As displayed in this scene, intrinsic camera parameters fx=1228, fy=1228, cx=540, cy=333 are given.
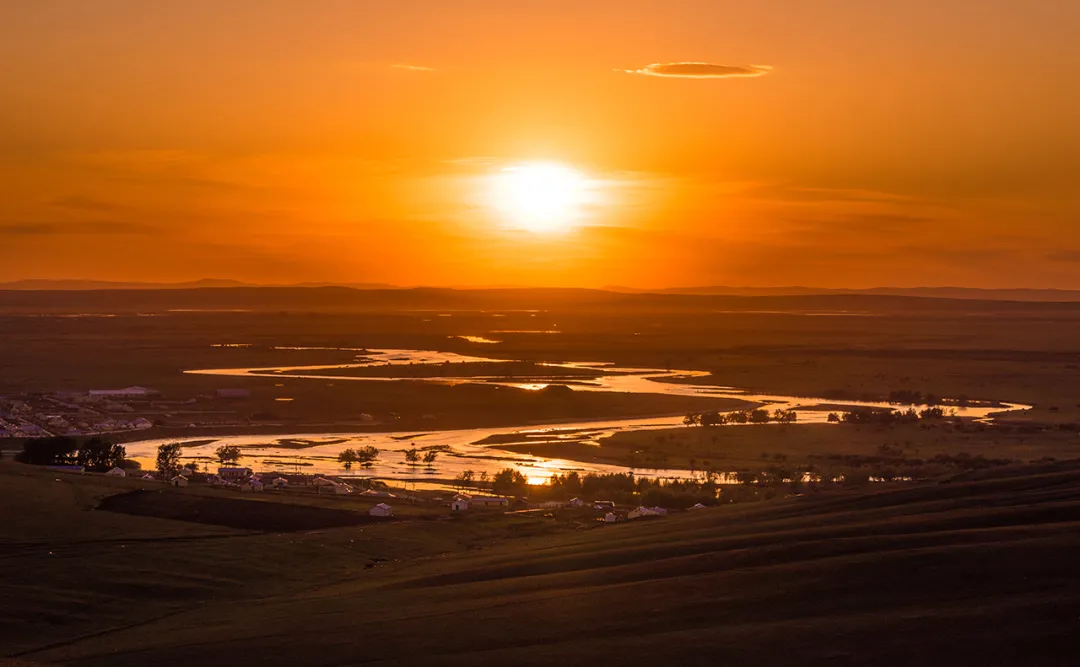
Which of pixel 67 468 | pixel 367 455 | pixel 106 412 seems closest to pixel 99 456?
pixel 67 468

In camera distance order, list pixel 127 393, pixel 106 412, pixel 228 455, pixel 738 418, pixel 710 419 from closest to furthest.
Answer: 1. pixel 228 455
2. pixel 710 419
3. pixel 738 418
4. pixel 106 412
5. pixel 127 393

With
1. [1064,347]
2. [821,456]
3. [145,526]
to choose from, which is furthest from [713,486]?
[1064,347]

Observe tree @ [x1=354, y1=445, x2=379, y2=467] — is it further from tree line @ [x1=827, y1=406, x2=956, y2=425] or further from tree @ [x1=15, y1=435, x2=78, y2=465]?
tree line @ [x1=827, y1=406, x2=956, y2=425]

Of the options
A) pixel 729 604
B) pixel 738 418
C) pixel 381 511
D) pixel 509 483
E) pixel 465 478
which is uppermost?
pixel 738 418

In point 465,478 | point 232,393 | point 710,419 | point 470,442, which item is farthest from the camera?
point 232,393

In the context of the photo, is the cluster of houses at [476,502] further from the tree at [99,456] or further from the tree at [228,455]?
the tree at [99,456]

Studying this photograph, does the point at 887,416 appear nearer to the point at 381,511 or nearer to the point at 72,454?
the point at 381,511
